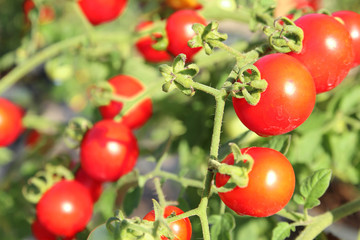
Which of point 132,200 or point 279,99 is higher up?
point 279,99

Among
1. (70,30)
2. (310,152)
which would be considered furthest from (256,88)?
(70,30)

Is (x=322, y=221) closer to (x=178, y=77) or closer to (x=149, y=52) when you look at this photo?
(x=178, y=77)

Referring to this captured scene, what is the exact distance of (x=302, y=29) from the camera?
0.55 meters

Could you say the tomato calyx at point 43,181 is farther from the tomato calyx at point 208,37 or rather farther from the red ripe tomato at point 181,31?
the tomato calyx at point 208,37

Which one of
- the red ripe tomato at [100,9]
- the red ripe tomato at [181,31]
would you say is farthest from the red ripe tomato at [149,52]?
the red ripe tomato at [181,31]

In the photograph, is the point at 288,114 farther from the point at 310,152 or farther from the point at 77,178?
the point at 77,178

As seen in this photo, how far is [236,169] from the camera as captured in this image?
1.50 feet

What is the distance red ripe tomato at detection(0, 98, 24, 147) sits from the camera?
1012mm

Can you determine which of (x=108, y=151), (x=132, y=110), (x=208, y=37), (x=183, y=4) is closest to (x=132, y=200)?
(x=108, y=151)

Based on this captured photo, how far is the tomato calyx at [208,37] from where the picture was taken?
519mm

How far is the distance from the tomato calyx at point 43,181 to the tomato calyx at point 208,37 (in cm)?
46

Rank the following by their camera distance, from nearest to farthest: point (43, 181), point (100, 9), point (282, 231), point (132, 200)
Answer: point (282, 231)
point (132, 200)
point (43, 181)
point (100, 9)

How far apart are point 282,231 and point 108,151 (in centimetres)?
36

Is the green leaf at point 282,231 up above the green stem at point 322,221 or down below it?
above
